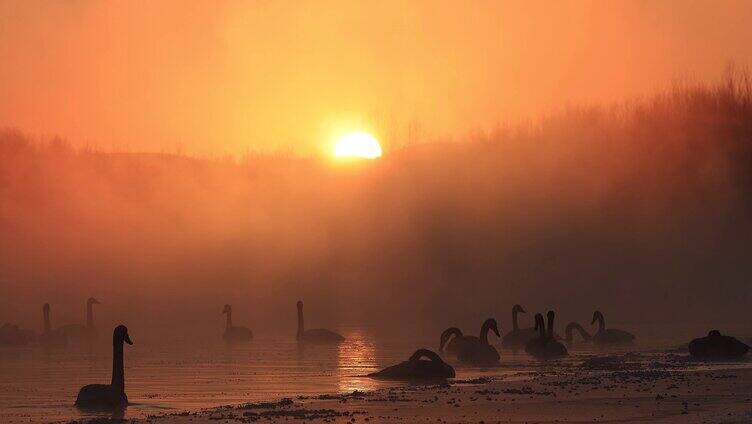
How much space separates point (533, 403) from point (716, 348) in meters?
16.5

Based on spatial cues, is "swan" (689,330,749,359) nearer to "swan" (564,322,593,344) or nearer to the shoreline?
the shoreline

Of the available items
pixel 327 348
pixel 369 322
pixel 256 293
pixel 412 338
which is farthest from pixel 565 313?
pixel 327 348

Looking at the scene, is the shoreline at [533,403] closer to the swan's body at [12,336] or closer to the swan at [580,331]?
the swan at [580,331]

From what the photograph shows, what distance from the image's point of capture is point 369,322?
92.3m

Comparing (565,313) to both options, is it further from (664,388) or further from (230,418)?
(230,418)

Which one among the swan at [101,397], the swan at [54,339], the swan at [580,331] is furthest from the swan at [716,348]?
the swan at [54,339]

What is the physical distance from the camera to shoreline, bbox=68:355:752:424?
95.3 feet

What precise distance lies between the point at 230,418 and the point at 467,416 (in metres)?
4.98

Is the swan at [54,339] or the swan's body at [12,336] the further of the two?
the swan at [54,339]

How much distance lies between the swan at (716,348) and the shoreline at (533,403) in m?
6.65

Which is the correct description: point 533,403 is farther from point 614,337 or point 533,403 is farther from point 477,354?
point 614,337

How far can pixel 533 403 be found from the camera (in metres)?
32.0

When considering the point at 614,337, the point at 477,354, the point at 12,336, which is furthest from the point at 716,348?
the point at 12,336

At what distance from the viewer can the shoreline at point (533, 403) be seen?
2906cm
